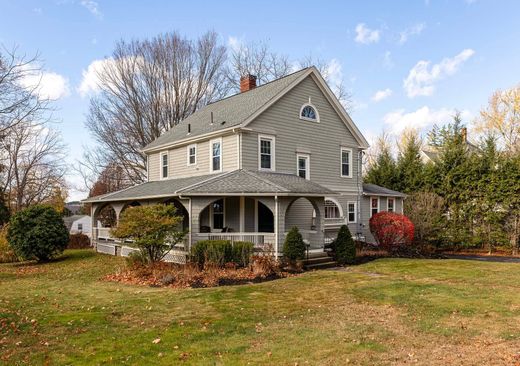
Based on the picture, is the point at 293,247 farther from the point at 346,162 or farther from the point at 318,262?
the point at 346,162

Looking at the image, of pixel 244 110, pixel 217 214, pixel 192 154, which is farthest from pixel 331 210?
pixel 192 154

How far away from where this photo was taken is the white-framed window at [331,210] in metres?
21.6

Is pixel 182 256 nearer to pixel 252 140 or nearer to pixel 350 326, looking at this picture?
pixel 252 140

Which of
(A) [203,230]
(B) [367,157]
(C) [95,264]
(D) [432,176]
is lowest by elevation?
(C) [95,264]

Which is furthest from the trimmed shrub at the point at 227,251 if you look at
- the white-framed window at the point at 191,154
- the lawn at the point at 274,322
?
the white-framed window at the point at 191,154

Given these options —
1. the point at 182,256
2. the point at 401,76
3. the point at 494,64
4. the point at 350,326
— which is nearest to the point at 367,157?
the point at 401,76

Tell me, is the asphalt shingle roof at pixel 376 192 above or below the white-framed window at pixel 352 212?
above

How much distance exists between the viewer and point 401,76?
85.4 ft

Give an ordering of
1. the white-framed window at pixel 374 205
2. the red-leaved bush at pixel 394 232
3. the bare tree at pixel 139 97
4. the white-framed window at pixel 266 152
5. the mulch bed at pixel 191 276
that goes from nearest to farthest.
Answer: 1. the mulch bed at pixel 191 276
2. the white-framed window at pixel 266 152
3. the red-leaved bush at pixel 394 232
4. the white-framed window at pixel 374 205
5. the bare tree at pixel 139 97

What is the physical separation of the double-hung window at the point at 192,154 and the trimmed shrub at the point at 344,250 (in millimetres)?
8642

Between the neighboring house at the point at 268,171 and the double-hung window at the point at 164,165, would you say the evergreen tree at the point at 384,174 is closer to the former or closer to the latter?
the neighboring house at the point at 268,171

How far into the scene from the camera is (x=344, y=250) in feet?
53.8

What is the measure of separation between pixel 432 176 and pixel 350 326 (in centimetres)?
1920

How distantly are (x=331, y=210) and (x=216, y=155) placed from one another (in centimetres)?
717
